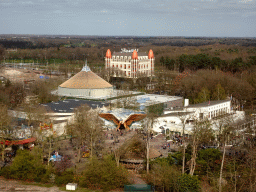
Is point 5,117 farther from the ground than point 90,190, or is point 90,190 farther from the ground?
point 5,117

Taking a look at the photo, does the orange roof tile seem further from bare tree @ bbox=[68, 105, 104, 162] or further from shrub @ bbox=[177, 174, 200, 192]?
shrub @ bbox=[177, 174, 200, 192]

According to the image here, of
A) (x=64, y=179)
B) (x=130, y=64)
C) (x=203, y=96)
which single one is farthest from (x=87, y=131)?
(x=130, y=64)

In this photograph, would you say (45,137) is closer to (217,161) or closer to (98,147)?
(98,147)

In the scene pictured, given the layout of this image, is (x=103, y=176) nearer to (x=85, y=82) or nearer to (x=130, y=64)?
(x=85, y=82)

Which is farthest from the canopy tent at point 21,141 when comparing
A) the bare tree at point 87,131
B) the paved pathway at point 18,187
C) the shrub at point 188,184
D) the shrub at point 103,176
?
the shrub at point 188,184

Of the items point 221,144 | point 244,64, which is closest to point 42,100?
point 221,144

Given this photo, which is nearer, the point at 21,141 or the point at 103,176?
the point at 103,176

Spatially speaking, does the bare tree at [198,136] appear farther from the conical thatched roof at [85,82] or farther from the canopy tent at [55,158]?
the conical thatched roof at [85,82]

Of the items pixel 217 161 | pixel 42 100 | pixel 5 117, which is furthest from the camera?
pixel 42 100
